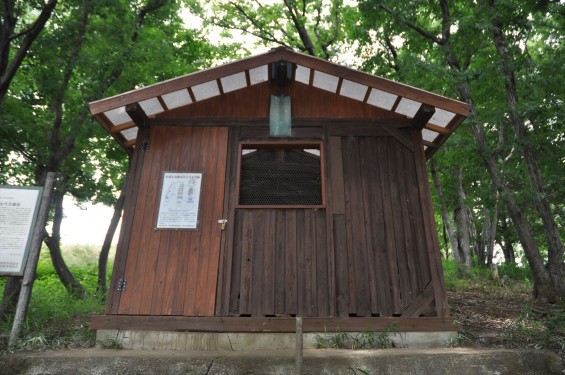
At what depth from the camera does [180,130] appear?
20.0 ft

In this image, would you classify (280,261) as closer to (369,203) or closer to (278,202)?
(278,202)

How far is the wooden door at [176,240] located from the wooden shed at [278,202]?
2 centimetres

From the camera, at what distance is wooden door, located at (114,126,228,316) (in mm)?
5242

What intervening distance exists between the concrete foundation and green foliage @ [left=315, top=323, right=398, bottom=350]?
0.01 metres

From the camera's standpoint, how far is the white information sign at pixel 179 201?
220 inches

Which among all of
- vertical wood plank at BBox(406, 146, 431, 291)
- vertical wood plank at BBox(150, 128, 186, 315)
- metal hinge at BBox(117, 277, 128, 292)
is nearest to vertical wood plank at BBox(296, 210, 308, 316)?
vertical wood plank at BBox(406, 146, 431, 291)

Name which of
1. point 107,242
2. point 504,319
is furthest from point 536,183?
point 107,242

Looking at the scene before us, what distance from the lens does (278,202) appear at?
18.9 feet

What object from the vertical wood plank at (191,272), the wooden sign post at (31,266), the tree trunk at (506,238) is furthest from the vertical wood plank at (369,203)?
the tree trunk at (506,238)

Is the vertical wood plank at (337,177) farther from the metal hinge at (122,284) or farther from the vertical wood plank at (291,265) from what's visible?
the metal hinge at (122,284)

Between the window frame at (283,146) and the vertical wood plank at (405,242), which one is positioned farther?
the window frame at (283,146)

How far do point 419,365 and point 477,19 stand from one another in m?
7.83

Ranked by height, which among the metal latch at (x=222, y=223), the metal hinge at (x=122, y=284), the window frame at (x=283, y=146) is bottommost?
the metal hinge at (x=122, y=284)

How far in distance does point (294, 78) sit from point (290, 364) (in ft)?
14.6
